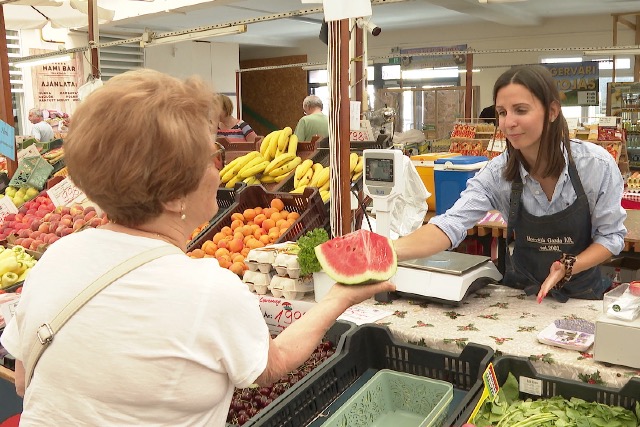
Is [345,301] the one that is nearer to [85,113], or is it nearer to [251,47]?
[85,113]

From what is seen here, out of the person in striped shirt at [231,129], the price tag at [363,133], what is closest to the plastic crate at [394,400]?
the price tag at [363,133]

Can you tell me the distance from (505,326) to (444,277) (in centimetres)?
32

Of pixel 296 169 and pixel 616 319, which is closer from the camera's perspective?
pixel 616 319

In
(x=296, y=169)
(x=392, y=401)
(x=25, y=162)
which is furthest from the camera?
(x=25, y=162)

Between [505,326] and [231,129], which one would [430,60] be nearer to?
[231,129]

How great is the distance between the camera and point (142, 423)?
114cm

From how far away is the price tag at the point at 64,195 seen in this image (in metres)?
4.39

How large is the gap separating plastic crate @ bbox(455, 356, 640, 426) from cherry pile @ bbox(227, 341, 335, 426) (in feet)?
1.94

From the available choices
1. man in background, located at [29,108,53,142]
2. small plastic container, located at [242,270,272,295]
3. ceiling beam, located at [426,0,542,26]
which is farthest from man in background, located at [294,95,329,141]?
man in background, located at [29,108,53,142]

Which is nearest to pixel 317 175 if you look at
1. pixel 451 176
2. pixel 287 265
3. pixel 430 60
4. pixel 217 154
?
pixel 451 176

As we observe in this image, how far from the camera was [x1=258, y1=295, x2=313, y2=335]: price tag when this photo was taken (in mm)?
2318

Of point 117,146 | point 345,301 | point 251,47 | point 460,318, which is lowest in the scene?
point 460,318

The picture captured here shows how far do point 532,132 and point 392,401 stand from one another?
1.15 meters

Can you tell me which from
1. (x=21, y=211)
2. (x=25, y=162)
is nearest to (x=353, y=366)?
(x=21, y=211)
